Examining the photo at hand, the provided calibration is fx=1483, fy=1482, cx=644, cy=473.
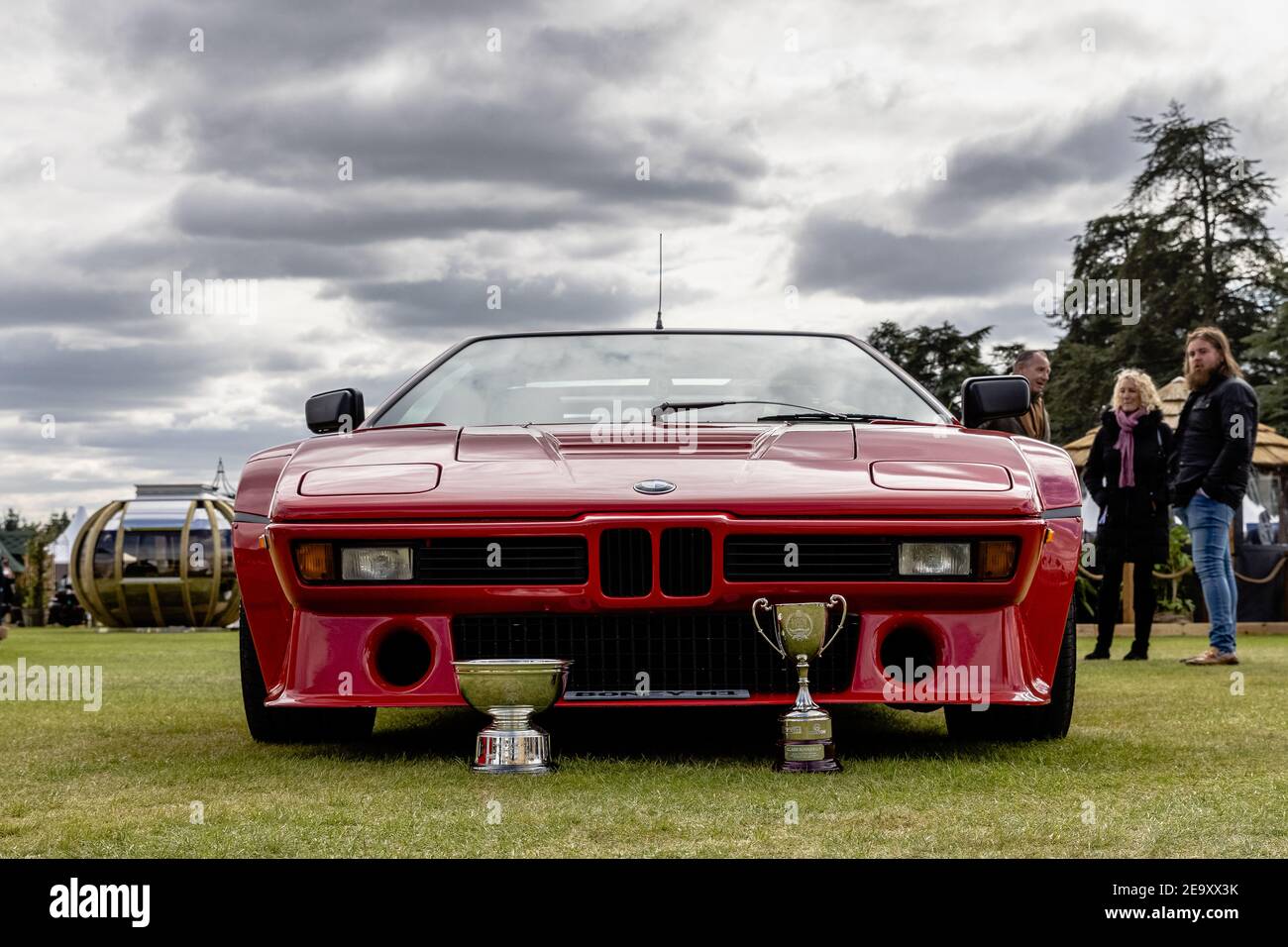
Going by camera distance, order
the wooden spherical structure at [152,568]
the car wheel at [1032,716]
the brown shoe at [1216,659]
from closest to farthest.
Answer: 1. the car wheel at [1032,716]
2. the brown shoe at [1216,659]
3. the wooden spherical structure at [152,568]

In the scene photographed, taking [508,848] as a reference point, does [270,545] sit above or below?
above

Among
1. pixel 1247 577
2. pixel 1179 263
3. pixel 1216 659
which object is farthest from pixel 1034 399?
pixel 1179 263

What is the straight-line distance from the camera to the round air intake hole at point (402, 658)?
12.8 ft

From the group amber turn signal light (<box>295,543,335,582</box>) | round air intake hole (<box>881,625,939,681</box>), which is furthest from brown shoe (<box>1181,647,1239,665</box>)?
amber turn signal light (<box>295,543,335,582</box>)

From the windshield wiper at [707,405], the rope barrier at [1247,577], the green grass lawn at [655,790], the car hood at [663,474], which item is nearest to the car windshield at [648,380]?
the windshield wiper at [707,405]

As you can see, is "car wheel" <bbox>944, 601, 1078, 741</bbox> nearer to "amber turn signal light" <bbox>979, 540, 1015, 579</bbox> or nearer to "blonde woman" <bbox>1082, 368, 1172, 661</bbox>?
"amber turn signal light" <bbox>979, 540, 1015, 579</bbox>

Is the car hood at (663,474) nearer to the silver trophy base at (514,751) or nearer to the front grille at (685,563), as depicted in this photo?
the front grille at (685,563)

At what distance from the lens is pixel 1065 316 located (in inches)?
1924

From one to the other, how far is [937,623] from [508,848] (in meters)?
1.51

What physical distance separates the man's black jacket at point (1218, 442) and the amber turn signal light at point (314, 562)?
5.89 m

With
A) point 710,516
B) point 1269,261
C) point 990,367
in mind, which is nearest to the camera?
point 710,516
